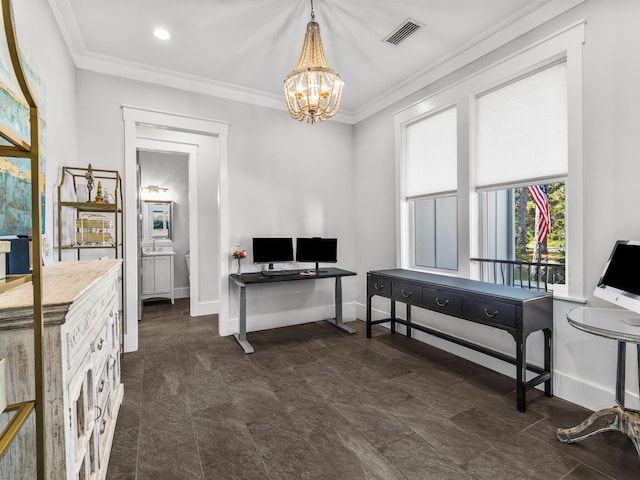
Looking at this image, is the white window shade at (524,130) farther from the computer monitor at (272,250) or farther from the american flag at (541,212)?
the computer monitor at (272,250)

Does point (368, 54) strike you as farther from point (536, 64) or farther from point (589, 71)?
point (589, 71)

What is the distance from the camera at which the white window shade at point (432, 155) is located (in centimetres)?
361

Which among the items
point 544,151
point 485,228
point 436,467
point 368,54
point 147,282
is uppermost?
point 368,54

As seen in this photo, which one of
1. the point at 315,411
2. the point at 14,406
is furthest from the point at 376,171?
the point at 14,406

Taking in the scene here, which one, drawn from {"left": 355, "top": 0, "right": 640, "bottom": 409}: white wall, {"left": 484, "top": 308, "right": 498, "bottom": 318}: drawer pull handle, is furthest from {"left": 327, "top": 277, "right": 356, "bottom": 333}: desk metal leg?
{"left": 355, "top": 0, "right": 640, "bottom": 409}: white wall

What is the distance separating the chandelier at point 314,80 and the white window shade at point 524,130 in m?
1.60

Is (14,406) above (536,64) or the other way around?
the other way around

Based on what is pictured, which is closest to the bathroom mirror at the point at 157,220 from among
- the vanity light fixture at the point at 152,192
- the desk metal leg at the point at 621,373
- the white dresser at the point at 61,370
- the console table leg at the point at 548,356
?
the vanity light fixture at the point at 152,192

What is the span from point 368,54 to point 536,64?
4.97 ft

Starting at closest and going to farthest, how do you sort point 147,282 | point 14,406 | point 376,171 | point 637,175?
point 14,406 → point 637,175 → point 376,171 → point 147,282

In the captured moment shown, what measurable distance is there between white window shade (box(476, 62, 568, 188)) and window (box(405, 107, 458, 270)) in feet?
1.24

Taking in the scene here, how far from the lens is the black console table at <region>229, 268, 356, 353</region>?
12.2ft

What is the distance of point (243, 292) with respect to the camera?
3.76m

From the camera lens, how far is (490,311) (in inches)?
103
